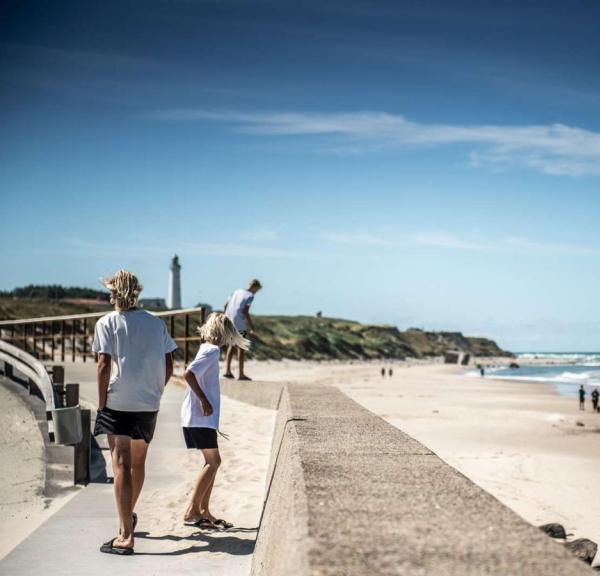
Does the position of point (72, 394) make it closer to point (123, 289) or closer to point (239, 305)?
point (123, 289)

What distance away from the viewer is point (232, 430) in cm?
974

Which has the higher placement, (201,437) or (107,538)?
(201,437)

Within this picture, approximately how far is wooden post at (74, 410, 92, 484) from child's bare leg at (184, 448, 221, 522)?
5.90ft

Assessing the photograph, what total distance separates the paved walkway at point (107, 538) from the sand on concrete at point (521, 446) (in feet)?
13.6

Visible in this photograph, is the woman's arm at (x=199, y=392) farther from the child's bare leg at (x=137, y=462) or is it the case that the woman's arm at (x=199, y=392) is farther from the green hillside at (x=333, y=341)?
the green hillside at (x=333, y=341)

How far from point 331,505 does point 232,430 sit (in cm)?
724

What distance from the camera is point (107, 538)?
4.94 metres

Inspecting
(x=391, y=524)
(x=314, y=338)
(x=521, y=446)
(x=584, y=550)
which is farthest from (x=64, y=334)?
(x=314, y=338)

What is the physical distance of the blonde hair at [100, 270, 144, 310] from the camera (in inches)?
180

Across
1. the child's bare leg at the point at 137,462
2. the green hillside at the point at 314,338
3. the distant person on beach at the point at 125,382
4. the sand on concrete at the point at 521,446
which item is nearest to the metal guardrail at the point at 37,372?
the child's bare leg at the point at 137,462

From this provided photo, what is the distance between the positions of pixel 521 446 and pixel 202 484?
10644mm

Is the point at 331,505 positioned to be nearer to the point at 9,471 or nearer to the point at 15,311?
the point at 9,471

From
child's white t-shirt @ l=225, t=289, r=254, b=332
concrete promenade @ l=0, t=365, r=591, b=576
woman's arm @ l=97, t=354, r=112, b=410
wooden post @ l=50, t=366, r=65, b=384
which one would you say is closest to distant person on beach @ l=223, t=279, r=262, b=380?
child's white t-shirt @ l=225, t=289, r=254, b=332

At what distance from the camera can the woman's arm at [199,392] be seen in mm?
5098
